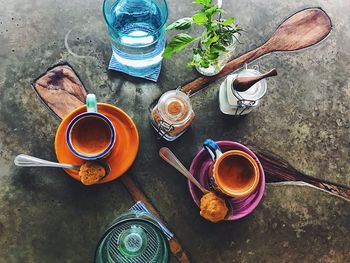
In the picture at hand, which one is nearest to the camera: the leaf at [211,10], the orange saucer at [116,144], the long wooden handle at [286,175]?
the leaf at [211,10]

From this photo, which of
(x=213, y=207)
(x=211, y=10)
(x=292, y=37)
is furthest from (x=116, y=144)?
(x=292, y=37)

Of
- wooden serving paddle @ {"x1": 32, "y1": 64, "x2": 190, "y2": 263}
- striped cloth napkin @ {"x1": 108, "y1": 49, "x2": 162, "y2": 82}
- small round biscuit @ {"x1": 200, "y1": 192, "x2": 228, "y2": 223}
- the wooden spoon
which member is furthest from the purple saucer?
wooden serving paddle @ {"x1": 32, "y1": 64, "x2": 190, "y2": 263}

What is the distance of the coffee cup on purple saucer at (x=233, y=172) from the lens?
1167 mm

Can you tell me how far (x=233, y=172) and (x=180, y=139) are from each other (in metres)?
0.22

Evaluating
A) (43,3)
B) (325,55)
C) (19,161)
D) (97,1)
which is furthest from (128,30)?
(325,55)

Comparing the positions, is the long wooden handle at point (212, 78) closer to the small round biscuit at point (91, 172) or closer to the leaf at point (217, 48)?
the leaf at point (217, 48)

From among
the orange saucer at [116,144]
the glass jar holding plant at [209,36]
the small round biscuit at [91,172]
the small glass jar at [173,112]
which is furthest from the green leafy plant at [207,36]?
the small round biscuit at [91,172]

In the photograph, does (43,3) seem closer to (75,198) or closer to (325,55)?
(75,198)

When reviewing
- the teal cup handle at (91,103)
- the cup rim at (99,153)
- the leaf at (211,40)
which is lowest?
the cup rim at (99,153)

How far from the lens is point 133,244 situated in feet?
3.89

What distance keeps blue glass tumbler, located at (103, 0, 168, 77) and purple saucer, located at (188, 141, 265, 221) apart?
0.96 feet

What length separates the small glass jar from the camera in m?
1.25

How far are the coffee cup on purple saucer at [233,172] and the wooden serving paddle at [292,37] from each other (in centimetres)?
27

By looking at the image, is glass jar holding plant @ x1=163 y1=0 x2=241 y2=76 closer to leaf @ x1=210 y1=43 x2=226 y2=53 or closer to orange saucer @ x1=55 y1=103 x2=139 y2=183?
leaf @ x1=210 y1=43 x2=226 y2=53
